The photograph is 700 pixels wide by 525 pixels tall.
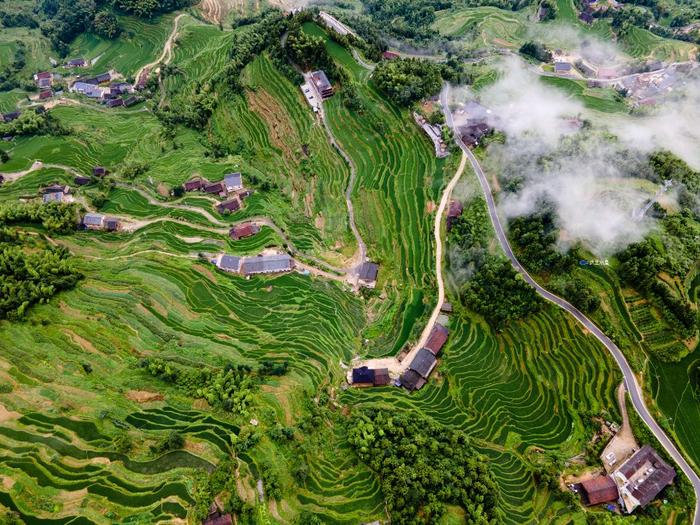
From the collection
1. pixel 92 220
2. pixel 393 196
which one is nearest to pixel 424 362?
pixel 393 196

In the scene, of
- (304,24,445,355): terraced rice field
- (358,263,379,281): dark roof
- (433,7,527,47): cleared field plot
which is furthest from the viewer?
(433,7,527,47): cleared field plot

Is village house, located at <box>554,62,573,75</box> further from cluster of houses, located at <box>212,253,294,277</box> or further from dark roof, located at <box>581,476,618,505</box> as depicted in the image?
dark roof, located at <box>581,476,618,505</box>

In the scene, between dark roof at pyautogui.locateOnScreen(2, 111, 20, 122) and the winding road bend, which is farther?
dark roof at pyautogui.locateOnScreen(2, 111, 20, 122)

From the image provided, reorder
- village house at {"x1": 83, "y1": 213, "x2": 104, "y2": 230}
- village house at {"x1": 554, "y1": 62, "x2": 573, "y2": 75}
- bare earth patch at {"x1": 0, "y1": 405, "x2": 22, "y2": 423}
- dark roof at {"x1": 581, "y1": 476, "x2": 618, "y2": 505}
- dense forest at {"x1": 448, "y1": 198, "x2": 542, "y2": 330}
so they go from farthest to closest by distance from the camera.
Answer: village house at {"x1": 554, "y1": 62, "x2": 573, "y2": 75}
village house at {"x1": 83, "y1": 213, "x2": 104, "y2": 230}
dense forest at {"x1": 448, "y1": 198, "x2": 542, "y2": 330}
bare earth patch at {"x1": 0, "y1": 405, "x2": 22, "y2": 423}
dark roof at {"x1": 581, "y1": 476, "x2": 618, "y2": 505}

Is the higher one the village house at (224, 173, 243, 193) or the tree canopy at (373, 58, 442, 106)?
the tree canopy at (373, 58, 442, 106)

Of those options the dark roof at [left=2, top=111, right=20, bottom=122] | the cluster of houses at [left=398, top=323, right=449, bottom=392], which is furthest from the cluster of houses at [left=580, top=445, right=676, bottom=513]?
the dark roof at [left=2, top=111, right=20, bottom=122]

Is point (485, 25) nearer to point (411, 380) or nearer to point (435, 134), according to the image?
point (435, 134)

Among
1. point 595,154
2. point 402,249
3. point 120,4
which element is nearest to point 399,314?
point 402,249

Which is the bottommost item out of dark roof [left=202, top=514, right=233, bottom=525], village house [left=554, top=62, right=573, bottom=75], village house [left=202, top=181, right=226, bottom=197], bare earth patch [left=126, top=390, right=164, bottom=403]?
bare earth patch [left=126, top=390, right=164, bottom=403]

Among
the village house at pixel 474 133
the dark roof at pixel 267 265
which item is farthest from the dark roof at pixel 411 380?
the village house at pixel 474 133
